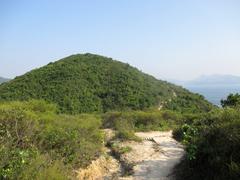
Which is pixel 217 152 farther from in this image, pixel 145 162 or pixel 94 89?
pixel 94 89

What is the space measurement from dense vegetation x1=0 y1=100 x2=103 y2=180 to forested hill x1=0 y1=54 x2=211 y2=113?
24101 mm

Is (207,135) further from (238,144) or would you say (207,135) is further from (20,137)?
(20,137)

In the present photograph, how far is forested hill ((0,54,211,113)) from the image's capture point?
123ft

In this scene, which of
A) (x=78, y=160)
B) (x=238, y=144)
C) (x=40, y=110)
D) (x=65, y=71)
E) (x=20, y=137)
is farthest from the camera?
(x=65, y=71)

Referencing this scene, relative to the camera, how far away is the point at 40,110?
495 inches

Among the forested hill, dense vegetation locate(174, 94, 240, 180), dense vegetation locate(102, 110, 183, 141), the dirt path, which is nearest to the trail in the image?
the dirt path

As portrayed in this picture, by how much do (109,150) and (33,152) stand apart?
17.8ft

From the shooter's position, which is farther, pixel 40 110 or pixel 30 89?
pixel 30 89

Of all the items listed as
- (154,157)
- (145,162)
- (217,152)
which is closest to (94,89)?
(154,157)

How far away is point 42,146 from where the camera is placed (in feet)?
30.5

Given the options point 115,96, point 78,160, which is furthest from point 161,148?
point 115,96

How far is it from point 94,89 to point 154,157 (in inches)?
1177

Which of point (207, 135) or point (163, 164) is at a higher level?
point (207, 135)

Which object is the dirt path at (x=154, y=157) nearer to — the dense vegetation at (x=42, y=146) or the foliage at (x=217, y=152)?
the foliage at (x=217, y=152)
